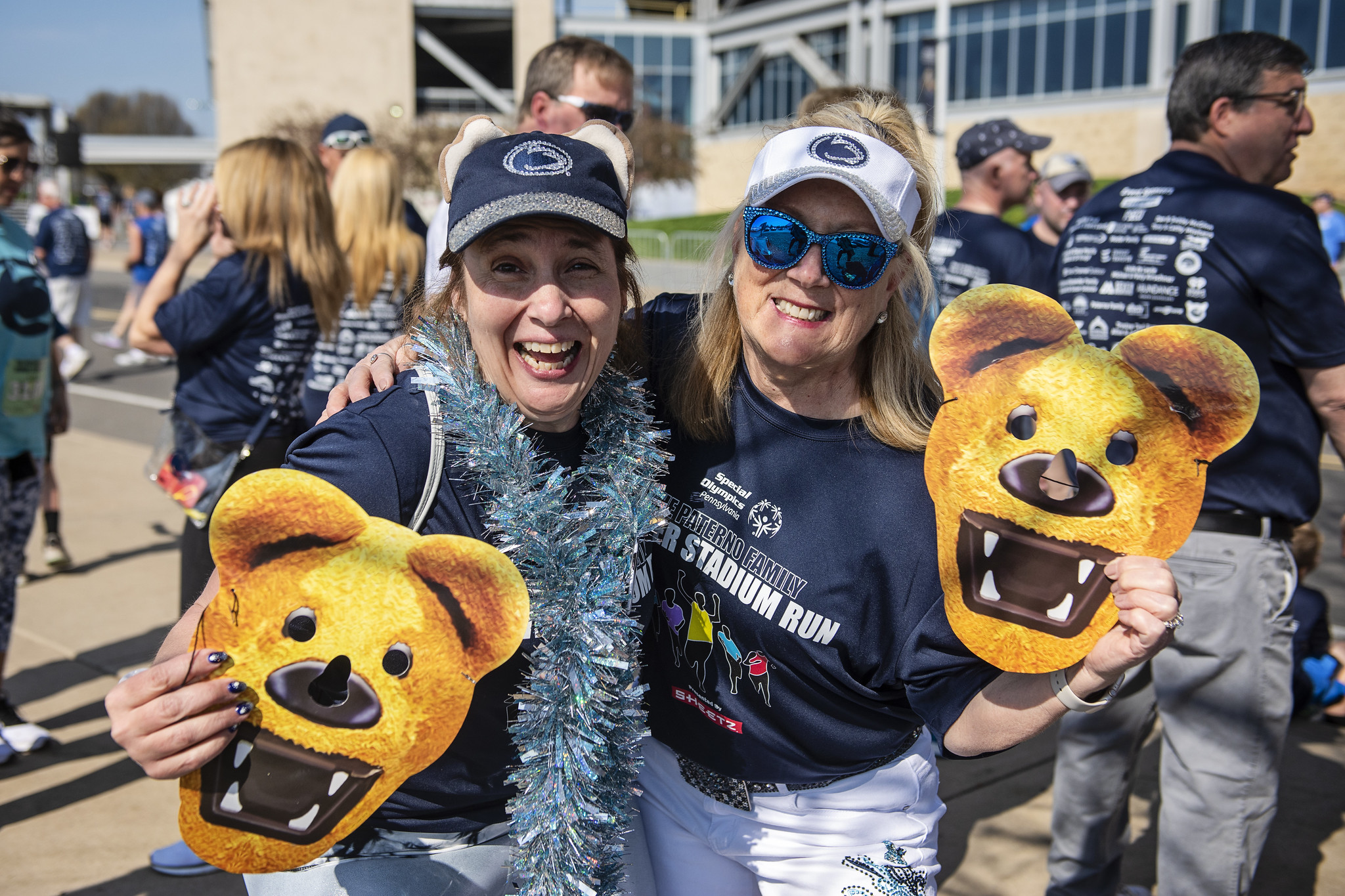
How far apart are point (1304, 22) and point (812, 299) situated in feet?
123

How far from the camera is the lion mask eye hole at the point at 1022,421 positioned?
184cm

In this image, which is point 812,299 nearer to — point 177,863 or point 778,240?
point 778,240

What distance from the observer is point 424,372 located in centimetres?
183

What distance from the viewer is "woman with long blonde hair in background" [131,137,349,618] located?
12.1ft

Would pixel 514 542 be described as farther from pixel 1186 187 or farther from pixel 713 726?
pixel 1186 187

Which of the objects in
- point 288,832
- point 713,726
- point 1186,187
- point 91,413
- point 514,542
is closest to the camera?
point 288,832

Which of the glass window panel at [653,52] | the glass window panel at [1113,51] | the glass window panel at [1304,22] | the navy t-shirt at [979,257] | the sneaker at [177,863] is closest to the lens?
the sneaker at [177,863]

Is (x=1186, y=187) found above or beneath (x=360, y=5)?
beneath

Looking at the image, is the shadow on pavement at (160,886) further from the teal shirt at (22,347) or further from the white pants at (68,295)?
the white pants at (68,295)

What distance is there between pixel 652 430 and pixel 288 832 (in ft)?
3.16

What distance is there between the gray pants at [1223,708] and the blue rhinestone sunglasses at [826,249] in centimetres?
156

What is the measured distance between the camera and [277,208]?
3.78 metres

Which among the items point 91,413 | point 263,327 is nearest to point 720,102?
point 91,413

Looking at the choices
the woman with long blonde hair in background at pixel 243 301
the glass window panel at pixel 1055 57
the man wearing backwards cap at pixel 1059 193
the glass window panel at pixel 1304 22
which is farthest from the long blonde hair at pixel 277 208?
the glass window panel at pixel 1055 57
